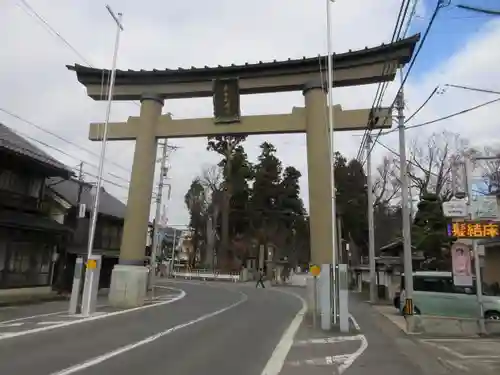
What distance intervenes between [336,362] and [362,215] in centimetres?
4722

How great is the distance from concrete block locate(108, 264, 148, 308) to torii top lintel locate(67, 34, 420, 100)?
8.81 meters

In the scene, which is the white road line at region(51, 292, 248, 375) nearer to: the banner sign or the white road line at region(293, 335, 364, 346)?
the white road line at region(293, 335, 364, 346)

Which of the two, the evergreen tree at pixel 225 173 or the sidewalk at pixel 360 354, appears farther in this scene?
the evergreen tree at pixel 225 173

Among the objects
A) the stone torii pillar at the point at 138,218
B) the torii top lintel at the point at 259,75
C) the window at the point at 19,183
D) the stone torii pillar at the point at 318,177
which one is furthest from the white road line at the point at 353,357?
the window at the point at 19,183

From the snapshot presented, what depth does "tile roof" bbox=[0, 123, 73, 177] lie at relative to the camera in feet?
72.1

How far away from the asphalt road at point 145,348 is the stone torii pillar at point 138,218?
4872mm

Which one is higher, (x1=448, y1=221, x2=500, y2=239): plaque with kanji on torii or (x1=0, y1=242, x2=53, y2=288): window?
(x1=448, y1=221, x2=500, y2=239): plaque with kanji on torii

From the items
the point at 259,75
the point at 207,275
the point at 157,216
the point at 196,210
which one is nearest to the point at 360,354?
the point at 259,75

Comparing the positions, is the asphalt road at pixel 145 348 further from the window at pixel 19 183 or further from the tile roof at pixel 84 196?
the tile roof at pixel 84 196

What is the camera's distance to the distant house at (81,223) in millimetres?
28516

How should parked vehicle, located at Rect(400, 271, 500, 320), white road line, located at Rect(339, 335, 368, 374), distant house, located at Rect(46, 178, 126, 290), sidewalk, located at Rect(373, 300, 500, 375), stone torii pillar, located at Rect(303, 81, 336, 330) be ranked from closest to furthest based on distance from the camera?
white road line, located at Rect(339, 335, 368, 374), sidewalk, located at Rect(373, 300, 500, 375), parked vehicle, located at Rect(400, 271, 500, 320), stone torii pillar, located at Rect(303, 81, 336, 330), distant house, located at Rect(46, 178, 126, 290)

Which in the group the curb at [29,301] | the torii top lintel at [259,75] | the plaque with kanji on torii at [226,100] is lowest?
the curb at [29,301]

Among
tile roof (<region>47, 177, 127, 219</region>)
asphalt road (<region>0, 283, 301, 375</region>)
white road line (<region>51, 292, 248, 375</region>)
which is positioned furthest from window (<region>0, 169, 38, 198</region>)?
white road line (<region>51, 292, 248, 375</region>)

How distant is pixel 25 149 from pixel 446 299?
21146 millimetres
